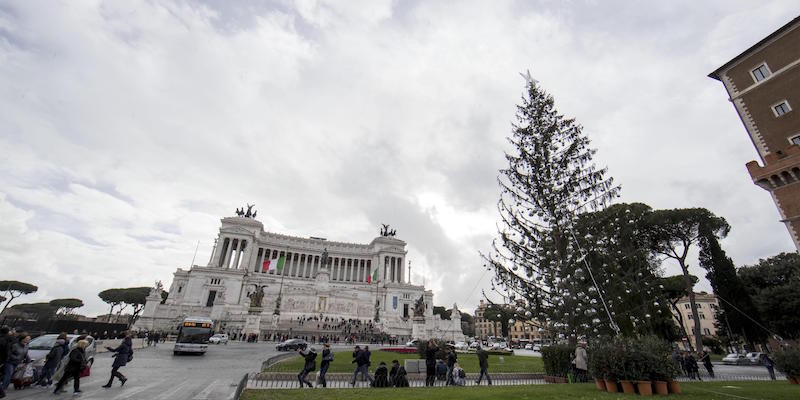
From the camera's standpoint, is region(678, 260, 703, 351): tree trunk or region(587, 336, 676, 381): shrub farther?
region(678, 260, 703, 351): tree trunk

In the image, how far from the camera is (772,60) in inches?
839

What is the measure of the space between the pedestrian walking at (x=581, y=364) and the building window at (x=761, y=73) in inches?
895

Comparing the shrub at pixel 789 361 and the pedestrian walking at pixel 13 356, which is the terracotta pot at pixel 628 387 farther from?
the pedestrian walking at pixel 13 356

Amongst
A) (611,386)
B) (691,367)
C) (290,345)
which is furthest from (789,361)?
(290,345)

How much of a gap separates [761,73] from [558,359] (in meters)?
23.7

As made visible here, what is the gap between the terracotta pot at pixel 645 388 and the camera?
9.23 m

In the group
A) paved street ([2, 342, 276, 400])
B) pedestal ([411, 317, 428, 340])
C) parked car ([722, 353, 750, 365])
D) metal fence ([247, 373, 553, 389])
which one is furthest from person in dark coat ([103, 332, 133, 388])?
parked car ([722, 353, 750, 365])

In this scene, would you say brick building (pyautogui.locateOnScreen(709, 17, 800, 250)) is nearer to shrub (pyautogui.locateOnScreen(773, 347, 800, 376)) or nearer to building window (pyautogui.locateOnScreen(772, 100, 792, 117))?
building window (pyautogui.locateOnScreen(772, 100, 792, 117))

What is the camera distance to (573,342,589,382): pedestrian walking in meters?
12.0

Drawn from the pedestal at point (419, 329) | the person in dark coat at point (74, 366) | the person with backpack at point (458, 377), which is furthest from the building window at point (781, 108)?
the pedestal at point (419, 329)

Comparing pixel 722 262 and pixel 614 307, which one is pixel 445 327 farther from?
pixel 614 307


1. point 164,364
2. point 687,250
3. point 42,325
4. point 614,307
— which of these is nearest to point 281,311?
point 42,325

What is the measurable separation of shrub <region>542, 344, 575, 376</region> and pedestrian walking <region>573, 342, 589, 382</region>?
363 millimetres

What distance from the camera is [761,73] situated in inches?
859
